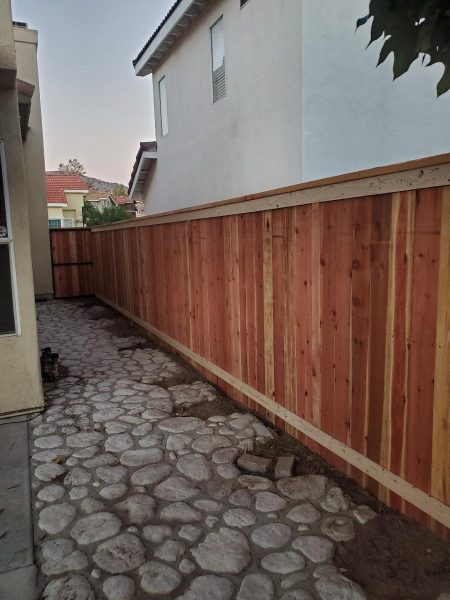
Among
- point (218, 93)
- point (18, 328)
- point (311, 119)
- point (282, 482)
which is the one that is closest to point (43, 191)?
point (218, 93)

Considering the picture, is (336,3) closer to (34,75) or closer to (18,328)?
(18,328)

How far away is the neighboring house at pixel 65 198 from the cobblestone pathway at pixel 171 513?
1236 inches

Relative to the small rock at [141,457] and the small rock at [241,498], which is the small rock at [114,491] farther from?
the small rock at [241,498]

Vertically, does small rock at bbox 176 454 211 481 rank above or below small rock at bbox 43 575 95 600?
below

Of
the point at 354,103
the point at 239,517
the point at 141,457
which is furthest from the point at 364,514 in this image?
the point at 354,103

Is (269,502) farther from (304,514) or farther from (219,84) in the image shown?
(219,84)

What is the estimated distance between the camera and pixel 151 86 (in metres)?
11.9

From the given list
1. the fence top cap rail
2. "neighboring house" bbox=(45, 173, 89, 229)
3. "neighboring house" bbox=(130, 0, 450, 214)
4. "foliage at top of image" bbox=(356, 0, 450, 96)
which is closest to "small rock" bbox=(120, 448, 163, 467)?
the fence top cap rail

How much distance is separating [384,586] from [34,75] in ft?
37.9

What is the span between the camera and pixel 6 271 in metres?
3.78

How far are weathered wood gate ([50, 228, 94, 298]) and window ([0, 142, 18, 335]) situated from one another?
25.2 feet

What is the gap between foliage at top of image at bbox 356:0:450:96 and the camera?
1.26m

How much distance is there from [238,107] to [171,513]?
6.70 m

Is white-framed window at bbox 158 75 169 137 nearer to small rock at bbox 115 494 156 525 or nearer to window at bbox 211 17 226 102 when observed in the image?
window at bbox 211 17 226 102
